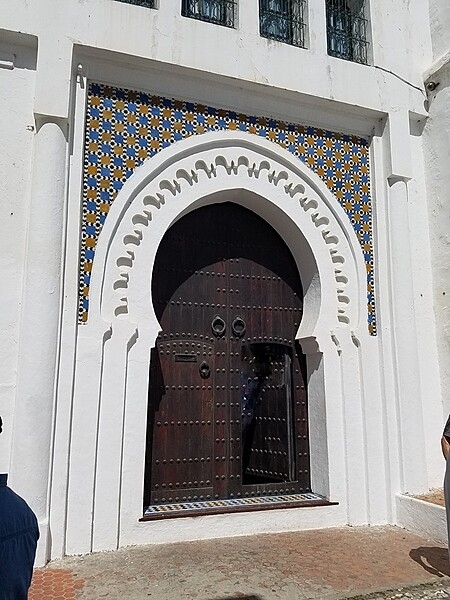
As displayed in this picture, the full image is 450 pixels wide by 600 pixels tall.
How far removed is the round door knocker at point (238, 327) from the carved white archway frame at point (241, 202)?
55 cm

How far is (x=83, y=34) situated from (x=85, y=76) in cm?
32

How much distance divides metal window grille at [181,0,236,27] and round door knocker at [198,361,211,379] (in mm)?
3198

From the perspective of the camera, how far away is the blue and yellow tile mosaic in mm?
4480

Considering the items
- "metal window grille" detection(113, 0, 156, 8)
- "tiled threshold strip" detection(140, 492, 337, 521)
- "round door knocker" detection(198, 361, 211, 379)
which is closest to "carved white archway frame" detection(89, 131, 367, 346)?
"round door knocker" detection(198, 361, 211, 379)

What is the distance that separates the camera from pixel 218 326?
16.5ft

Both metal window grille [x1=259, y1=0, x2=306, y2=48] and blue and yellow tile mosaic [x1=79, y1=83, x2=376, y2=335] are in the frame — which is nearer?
blue and yellow tile mosaic [x1=79, y1=83, x2=376, y2=335]

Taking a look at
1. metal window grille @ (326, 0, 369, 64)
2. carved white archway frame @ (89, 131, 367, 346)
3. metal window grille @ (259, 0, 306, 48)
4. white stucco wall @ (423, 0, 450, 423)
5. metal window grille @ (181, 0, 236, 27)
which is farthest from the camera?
metal window grille @ (326, 0, 369, 64)

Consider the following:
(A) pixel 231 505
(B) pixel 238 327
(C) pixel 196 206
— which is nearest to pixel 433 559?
(A) pixel 231 505

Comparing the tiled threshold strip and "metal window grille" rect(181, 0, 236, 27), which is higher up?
"metal window grille" rect(181, 0, 236, 27)

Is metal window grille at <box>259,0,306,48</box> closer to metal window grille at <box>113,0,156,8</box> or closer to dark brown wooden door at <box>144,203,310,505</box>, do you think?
metal window grille at <box>113,0,156,8</box>

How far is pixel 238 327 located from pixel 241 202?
1.21 metres

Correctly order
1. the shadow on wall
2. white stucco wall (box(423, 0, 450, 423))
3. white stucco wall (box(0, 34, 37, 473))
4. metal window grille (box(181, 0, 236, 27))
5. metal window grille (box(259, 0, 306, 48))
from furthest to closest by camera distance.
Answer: metal window grille (box(259, 0, 306, 48)) → white stucco wall (box(423, 0, 450, 423)) → metal window grille (box(181, 0, 236, 27)) → white stucco wall (box(0, 34, 37, 473)) → the shadow on wall

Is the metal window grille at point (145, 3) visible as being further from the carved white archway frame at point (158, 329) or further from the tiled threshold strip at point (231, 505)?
the tiled threshold strip at point (231, 505)

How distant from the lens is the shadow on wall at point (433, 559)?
3.76 metres
